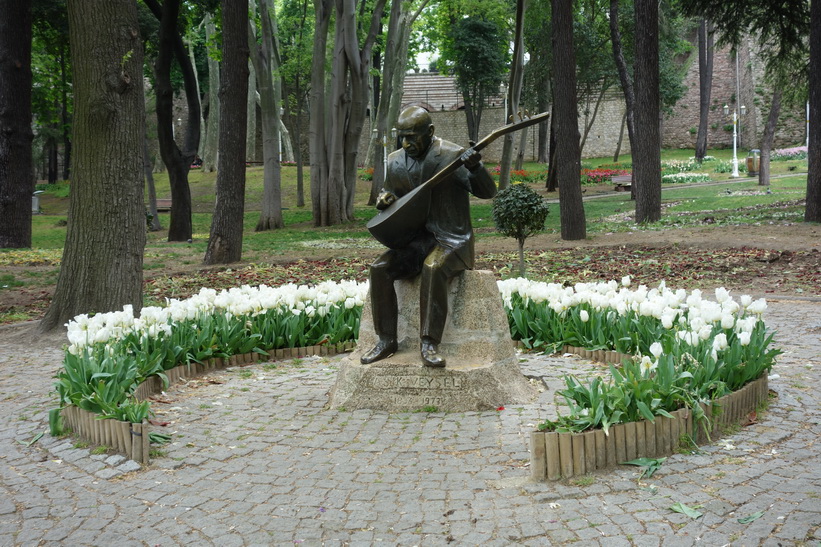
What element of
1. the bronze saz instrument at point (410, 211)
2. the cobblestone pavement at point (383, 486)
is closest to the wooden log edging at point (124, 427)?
the cobblestone pavement at point (383, 486)

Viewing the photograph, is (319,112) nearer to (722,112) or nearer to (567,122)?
(567,122)

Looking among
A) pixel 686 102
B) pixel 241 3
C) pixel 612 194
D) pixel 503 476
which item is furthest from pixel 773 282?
pixel 686 102

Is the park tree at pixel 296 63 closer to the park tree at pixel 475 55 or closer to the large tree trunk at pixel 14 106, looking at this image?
the park tree at pixel 475 55

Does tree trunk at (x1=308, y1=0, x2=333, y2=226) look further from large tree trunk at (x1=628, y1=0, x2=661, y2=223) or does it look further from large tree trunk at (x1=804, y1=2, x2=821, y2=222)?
large tree trunk at (x1=804, y1=2, x2=821, y2=222)

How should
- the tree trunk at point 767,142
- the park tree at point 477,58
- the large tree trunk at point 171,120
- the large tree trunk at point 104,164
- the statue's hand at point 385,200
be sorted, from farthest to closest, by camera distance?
the park tree at point 477,58 → the tree trunk at point 767,142 → the large tree trunk at point 171,120 → the large tree trunk at point 104,164 → the statue's hand at point 385,200

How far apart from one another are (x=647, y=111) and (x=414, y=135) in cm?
1330

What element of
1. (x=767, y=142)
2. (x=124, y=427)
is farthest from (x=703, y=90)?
(x=124, y=427)

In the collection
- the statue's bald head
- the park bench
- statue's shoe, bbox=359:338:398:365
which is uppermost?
the park bench

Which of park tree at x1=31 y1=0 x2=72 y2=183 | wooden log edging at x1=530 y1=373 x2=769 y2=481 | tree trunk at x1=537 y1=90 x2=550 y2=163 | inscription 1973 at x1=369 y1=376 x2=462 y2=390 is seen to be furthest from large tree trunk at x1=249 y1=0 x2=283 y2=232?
tree trunk at x1=537 y1=90 x2=550 y2=163

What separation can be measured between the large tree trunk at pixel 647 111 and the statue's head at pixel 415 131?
1304 centimetres

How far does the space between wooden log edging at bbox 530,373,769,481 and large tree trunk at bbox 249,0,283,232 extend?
1825 cm

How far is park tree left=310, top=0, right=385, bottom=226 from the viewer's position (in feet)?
71.8

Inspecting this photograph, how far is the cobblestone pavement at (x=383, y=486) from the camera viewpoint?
380 centimetres

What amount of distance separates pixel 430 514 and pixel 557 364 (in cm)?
339
